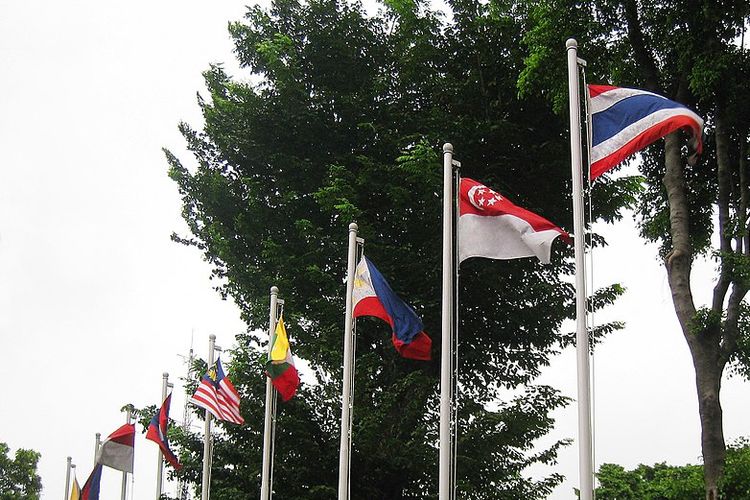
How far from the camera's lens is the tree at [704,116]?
20.2 meters

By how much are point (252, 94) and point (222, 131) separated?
167cm

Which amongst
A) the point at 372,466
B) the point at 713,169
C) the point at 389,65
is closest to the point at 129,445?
the point at 372,466

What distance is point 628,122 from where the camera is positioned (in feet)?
37.6

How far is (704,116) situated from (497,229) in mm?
12918

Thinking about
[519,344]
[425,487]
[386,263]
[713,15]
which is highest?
[713,15]

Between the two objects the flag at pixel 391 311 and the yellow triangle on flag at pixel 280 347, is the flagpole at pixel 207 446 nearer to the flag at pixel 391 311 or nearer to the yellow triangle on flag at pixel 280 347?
the yellow triangle on flag at pixel 280 347

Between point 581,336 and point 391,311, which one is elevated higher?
point 391,311

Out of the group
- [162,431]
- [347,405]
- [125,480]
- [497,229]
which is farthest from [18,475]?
[497,229]

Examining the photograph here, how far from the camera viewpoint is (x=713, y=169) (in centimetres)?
2427

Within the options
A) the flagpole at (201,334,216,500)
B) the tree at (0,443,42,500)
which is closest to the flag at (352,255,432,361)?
the flagpole at (201,334,216,500)

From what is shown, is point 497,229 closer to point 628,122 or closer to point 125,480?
point 628,122

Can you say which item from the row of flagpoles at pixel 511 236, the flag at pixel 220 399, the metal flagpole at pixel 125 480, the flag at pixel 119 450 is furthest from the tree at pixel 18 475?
the row of flagpoles at pixel 511 236

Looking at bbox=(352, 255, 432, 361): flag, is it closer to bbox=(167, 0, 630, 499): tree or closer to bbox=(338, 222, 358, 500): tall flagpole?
bbox=(338, 222, 358, 500): tall flagpole

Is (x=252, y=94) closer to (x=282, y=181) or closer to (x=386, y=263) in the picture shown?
(x=282, y=181)
